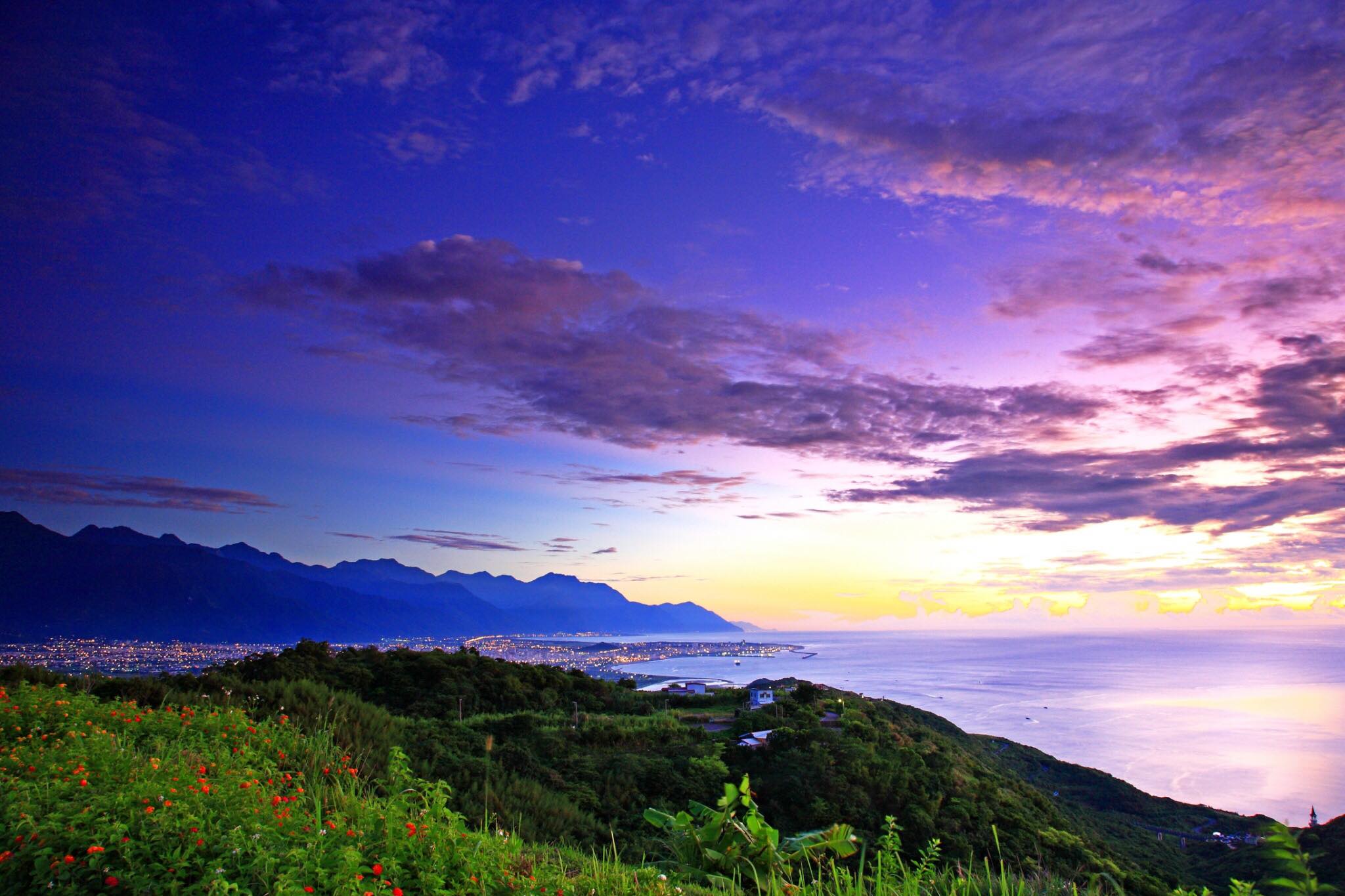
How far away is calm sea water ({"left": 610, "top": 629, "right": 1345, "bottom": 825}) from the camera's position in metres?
47.2

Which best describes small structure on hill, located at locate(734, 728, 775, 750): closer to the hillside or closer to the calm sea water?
the hillside

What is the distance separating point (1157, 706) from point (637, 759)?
93.3 metres

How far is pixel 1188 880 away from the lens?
22.1 m

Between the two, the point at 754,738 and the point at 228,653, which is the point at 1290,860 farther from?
the point at 228,653

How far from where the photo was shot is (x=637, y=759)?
1504cm

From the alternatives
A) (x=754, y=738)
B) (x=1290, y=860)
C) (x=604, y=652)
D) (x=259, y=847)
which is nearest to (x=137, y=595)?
(x=604, y=652)

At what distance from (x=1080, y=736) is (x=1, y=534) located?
12830 cm

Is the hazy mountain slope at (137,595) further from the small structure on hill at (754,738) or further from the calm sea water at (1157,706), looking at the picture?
the small structure on hill at (754,738)

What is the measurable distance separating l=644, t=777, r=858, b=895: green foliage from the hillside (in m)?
1.32

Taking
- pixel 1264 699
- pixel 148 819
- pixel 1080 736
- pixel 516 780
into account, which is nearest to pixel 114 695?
pixel 516 780

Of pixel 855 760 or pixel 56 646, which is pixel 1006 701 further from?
pixel 56 646

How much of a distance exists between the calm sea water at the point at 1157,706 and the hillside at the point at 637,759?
1520 cm

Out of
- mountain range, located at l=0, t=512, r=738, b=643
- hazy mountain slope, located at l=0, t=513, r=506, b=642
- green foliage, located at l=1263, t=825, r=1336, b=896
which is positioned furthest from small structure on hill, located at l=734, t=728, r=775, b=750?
hazy mountain slope, located at l=0, t=513, r=506, b=642

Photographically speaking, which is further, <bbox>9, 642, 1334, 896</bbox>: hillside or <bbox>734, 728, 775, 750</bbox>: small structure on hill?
<bbox>734, 728, 775, 750</bbox>: small structure on hill
